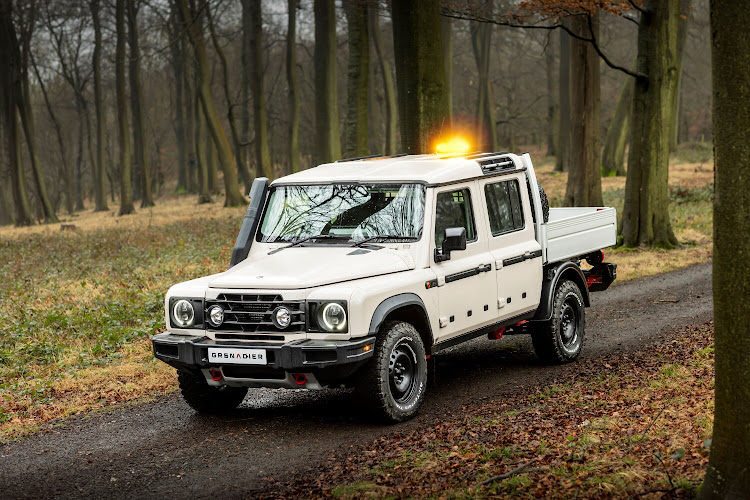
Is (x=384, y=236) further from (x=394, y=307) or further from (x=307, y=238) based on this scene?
(x=394, y=307)

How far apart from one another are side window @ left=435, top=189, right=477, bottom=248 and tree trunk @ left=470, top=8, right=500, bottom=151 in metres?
30.5

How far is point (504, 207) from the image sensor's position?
8570 mm

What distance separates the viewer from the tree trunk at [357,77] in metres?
20.1

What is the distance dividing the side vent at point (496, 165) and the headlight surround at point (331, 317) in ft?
8.24

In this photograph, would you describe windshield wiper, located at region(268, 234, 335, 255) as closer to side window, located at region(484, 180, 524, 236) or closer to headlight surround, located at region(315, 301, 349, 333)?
headlight surround, located at region(315, 301, 349, 333)

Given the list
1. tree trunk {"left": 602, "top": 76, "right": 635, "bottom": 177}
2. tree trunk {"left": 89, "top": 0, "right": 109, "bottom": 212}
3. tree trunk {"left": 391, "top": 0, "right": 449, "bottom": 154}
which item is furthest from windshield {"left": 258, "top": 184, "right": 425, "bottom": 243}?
tree trunk {"left": 89, "top": 0, "right": 109, "bottom": 212}

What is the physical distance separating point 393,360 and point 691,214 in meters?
18.1

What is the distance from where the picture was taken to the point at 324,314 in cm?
664

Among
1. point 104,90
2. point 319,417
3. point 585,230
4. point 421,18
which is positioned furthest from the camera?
point 104,90

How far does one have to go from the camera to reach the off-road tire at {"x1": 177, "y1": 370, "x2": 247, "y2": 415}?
7.50m

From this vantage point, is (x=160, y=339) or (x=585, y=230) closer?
(x=160, y=339)

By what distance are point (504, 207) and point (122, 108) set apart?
27602mm

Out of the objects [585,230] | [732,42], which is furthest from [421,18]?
[732,42]

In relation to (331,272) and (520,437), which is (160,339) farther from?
(520,437)
